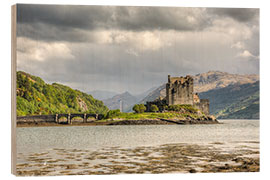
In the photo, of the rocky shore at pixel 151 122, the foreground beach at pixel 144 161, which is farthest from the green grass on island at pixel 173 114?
the foreground beach at pixel 144 161

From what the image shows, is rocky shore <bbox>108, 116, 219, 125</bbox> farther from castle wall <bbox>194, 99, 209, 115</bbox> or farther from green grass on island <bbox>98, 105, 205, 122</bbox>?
castle wall <bbox>194, 99, 209, 115</bbox>

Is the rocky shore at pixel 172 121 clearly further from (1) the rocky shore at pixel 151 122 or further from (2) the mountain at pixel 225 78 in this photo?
(2) the mountain at pixel 225 78

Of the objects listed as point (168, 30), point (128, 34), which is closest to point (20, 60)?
point (128, 34)

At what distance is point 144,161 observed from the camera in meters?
14.8

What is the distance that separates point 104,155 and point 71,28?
6.14 metres

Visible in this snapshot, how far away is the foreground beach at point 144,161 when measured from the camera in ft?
45.4

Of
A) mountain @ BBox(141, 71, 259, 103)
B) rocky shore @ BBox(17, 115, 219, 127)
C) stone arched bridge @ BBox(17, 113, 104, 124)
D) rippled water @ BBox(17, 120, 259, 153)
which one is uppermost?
mountain @ BBox(141, 71, 259, 103)

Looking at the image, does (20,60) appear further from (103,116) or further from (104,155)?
(103,116)

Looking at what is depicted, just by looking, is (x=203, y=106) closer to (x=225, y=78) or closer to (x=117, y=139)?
(x=225, y=78)

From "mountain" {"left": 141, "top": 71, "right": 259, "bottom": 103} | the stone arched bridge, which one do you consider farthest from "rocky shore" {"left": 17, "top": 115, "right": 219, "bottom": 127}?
"mountain" {"left": 141, "top": 71, "right": 259, "bottom": 103}

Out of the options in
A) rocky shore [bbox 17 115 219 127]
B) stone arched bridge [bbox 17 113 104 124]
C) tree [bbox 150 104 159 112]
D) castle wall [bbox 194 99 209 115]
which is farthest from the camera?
castle wall [bbox 194 99 209 115]

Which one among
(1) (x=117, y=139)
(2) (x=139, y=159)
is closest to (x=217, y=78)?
(1) (x=117, y=139)

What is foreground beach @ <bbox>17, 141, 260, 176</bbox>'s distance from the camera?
1383cm

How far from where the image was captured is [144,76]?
19719 mm
